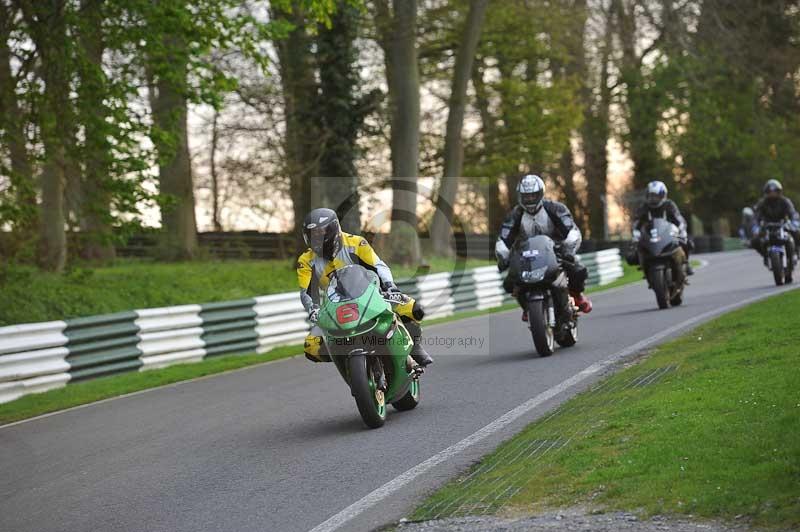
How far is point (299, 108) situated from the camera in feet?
98.7

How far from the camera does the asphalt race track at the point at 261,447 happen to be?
732 centimetres

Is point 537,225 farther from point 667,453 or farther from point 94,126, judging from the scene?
point 94,126

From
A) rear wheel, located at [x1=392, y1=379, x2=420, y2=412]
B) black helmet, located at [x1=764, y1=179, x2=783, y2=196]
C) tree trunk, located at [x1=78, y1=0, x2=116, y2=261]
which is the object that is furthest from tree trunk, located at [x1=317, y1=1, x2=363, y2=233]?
rear wheel, located at [x1=392, y1=379, x2=420, y2=412]

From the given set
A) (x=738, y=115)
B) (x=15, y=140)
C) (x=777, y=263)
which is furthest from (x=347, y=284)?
(x=738, y=115)

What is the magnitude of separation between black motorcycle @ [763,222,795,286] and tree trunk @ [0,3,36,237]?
13102 mm

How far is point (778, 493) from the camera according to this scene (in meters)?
5.93

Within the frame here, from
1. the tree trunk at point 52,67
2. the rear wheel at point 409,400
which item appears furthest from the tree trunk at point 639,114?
the rear wheel at point 409,400

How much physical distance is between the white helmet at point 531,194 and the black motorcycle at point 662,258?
510cm

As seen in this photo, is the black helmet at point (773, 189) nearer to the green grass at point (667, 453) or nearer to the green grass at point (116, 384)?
the green grass at point (116, 384)

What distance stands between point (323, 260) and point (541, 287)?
443 cm

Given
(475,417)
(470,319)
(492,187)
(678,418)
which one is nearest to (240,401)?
(475,417)

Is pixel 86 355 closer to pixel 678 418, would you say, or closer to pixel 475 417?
pixel 475 417

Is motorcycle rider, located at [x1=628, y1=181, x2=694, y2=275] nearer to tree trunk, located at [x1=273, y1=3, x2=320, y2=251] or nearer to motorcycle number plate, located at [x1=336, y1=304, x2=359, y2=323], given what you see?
motorcycle number plate, located at [x1=336, y1=304, x2=359, y2=323]

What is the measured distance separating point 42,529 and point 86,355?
354 inches
